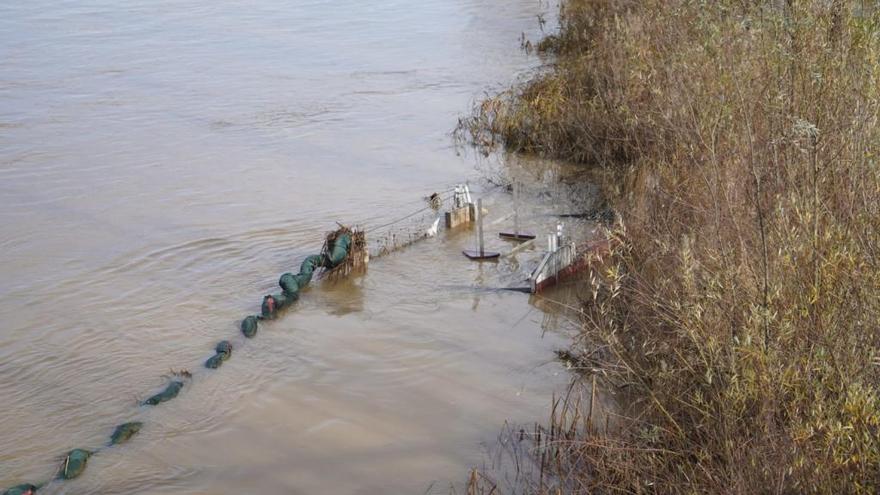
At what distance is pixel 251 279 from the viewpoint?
894 centimetres

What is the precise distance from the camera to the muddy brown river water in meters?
6.27

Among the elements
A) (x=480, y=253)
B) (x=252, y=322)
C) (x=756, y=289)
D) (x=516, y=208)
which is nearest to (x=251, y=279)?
(x=252, y=322)

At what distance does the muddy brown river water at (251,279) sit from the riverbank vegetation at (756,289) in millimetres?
912

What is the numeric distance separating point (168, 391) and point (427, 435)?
181cm

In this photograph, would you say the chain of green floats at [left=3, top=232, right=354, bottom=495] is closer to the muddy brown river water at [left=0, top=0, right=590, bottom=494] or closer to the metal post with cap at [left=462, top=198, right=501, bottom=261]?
the muddy brown river water at [left=0, top=0, right=590, bottom=494]

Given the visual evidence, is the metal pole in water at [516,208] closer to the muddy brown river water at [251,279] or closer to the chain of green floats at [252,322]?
the muddy brown river water at [251,279]

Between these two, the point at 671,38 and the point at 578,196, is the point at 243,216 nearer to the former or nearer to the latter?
the point at 578,196

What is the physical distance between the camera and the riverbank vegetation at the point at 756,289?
4133mm

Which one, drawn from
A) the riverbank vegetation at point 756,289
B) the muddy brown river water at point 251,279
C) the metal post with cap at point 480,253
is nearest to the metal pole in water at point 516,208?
the muddy brown river water at point 251,279

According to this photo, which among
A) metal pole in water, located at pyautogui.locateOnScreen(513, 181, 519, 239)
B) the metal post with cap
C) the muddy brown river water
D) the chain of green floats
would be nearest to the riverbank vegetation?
the muddy brown river water

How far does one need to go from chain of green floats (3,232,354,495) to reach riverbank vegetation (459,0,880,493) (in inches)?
90.1

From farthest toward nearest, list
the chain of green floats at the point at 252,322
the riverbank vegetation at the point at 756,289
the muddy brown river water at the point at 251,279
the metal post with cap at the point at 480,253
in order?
1. the metal post with cap at the point at 480,253
2. the muddy brown river water at the point at 251,279
3. the chain of green floats at the point at 252,322
4. the riverbank vegetation at the point at 756,289

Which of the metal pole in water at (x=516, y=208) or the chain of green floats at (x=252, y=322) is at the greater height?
the metal pole in water at (x=516, y=208)

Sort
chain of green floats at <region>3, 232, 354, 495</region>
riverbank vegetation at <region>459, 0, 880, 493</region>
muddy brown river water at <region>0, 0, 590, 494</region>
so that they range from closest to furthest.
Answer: riverbank vegetation at <region>459, 0, 880, 493</region> < chain of green floats at <region>3, 232, 354, 495</region> < muddy brown river water at <region>0, 0, 590, 494</region>
